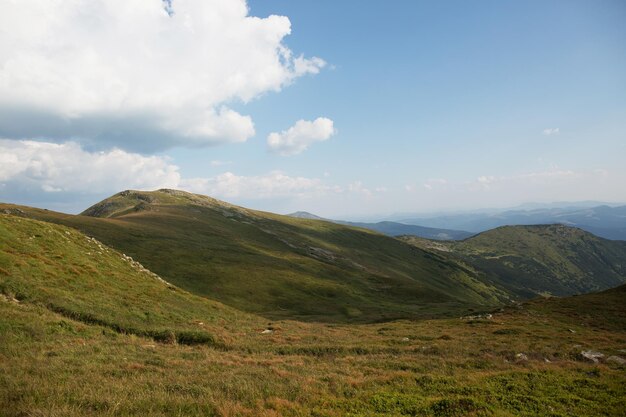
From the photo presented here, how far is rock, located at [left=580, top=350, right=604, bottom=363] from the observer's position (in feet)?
82.1

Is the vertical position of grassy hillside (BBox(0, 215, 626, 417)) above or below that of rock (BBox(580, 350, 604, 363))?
above

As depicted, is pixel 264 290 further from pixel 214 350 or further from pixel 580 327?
pixel 580 327

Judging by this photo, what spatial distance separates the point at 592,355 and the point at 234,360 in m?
26.1

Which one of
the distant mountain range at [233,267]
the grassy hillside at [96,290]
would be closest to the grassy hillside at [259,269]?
the distant mountain range at [233,267]

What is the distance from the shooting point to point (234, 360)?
21797mm

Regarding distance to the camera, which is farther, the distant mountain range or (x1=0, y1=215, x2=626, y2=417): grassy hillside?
the distant mountain range

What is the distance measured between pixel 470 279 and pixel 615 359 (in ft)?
614

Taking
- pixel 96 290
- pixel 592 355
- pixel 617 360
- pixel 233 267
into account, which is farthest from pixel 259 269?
pixel 617 360

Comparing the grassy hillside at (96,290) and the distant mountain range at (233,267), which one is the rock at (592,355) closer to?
the grassy hillside at (96,290)

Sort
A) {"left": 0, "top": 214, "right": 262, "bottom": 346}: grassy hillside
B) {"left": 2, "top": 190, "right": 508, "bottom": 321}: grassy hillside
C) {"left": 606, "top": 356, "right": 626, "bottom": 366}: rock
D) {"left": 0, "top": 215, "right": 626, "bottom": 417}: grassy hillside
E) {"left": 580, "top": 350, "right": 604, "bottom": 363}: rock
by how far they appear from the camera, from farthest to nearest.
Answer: {"left": 2, "top": 190, "right": 508, "bottom": 321}: grassy hillside, {"left": 0, "top": 214, "right": 262, "bottom": 346}: grassy hillside, {"left": 580, "top": 350, "right": 604, "bottom": 363}: rock, {"left": 606, "top": 356, "right": 626, "bottom": 366}: rock, {"left": 0, "top": 215, "right": 626, "bottom": 417}: grassy hillside

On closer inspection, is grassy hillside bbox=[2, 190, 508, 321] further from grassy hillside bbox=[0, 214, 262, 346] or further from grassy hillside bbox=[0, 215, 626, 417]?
grassy hillside bbox=[0, 215, 626, 417]

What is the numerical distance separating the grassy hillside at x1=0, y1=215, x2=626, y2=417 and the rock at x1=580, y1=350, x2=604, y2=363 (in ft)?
1.03

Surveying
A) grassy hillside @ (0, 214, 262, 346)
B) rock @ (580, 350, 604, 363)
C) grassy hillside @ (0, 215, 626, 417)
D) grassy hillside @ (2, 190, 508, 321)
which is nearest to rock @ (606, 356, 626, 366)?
grassy hillside @ (0, 215, 626, 417)

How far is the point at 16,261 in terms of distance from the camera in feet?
103
